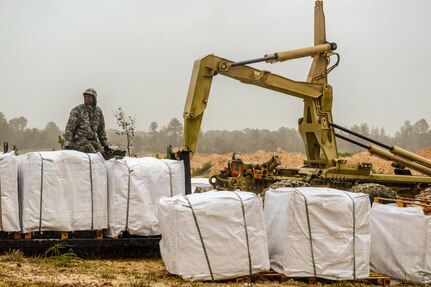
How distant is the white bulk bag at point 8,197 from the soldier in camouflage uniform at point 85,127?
75.3 inches

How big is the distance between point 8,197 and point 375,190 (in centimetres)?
748

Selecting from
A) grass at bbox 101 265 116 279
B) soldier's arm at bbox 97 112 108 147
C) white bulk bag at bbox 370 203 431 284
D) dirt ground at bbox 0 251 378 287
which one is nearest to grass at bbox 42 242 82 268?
dirt ground at bbox 0 251 378 287

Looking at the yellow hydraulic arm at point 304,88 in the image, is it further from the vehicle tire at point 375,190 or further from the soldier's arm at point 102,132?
the soldier's arm at point 102,132

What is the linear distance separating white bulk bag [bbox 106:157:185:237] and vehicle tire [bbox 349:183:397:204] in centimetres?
536

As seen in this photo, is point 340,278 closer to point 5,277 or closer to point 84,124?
point 5,277

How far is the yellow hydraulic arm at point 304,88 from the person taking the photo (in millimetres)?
13180

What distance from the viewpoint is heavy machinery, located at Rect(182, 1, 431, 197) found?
44.0 feet

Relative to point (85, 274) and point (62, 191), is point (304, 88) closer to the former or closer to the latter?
point (62, 191)

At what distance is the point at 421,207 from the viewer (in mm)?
8531

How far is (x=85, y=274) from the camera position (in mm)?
7734

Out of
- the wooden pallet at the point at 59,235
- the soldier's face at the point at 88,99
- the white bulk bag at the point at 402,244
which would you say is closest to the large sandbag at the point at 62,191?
the wooden pallet at the point at 59,235

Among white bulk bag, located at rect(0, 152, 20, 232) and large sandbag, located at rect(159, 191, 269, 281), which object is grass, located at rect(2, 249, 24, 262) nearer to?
white bulk bag, located at rect(0, 152, 20, 232)

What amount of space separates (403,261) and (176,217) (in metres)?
2.88

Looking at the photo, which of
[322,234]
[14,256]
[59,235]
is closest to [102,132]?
[59,235]
